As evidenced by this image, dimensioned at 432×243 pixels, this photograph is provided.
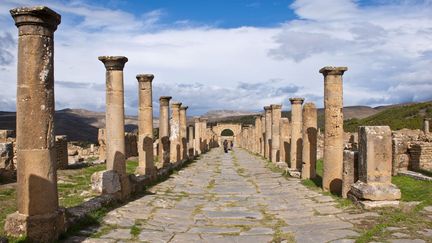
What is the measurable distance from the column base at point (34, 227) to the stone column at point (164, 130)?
39.4ft

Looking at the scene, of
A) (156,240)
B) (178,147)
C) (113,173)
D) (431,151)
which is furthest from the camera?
(178,147)

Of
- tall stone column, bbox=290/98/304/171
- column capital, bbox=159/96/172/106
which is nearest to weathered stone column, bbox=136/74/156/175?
Answer: column capital, bbox=159/96/172/106

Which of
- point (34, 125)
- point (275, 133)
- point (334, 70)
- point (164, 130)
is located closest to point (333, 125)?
point (334, 70)

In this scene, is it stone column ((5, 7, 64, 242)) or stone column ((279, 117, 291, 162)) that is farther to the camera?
stone column ((279, 117, 291, 162))

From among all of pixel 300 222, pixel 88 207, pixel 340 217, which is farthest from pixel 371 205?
pixel 88 207

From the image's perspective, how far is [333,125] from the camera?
37.4 feet

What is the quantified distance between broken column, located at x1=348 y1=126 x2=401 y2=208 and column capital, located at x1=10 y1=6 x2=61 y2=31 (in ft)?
20.4

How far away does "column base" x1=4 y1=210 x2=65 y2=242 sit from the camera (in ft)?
19.0

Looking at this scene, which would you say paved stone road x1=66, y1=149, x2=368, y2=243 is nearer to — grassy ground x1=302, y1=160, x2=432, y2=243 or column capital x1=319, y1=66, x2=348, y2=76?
grassy ground x1=302, y1=160, x2=432, y2=243

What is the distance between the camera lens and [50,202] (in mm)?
6113

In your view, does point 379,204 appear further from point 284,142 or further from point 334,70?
point 284,142

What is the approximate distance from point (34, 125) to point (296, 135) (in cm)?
1280

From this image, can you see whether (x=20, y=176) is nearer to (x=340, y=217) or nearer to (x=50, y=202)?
(x=50, y=202)

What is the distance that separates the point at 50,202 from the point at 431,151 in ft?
46.1
